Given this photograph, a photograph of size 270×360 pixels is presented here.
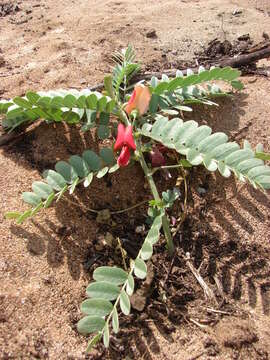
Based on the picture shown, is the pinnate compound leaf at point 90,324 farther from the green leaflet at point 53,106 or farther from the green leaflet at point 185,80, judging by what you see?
the green leaflet at point 185,80

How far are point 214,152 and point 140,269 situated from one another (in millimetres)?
546

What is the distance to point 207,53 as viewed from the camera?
3.01 m

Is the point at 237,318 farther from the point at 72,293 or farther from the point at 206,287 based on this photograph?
the point at 72,293

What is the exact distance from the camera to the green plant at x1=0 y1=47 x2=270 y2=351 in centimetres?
150

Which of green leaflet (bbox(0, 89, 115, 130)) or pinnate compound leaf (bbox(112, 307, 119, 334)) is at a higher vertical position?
green leaflet (bbox(0, 89, 115, 130))

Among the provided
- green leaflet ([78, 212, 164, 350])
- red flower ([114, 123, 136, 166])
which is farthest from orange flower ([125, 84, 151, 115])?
green leaflet ([78, 212, 164, 350])

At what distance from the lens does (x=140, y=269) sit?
5.04 feet

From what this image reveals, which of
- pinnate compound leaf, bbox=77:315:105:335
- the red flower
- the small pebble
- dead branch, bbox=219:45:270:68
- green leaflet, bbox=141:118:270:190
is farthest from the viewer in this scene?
the small pebble

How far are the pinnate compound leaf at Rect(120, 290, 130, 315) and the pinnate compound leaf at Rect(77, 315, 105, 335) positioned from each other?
0.08m

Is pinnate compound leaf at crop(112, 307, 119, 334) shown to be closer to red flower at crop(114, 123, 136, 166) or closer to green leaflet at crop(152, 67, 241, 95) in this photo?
red flower at crop(114, 123, 136, 166)

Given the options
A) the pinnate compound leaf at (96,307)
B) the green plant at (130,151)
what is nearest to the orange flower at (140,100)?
the green plant at (130,151)

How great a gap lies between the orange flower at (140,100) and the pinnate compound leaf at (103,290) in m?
0.86

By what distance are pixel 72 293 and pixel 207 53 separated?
6.68 feet

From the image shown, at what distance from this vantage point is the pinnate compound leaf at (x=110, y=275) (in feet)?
4.91
